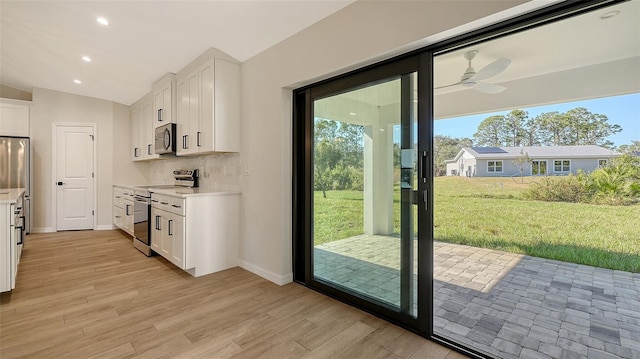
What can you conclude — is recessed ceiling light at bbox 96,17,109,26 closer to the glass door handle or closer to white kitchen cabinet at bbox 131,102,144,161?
white kitchen cabinet at bbox 131,102,144,161

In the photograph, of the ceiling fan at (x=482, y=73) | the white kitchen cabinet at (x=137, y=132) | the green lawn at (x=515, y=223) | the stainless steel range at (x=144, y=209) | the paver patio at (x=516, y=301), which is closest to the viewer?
the paver patio at (x=516, y=301)

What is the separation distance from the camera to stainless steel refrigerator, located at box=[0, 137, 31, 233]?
4.75 m

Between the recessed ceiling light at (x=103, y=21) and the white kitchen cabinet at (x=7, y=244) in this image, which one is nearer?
the white kitchen cabinet at (x=7, y=244)

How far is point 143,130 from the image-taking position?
5461 mm

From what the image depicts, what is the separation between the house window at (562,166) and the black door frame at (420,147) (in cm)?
316

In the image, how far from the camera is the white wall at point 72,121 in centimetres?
546

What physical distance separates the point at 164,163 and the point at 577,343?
6494 mm

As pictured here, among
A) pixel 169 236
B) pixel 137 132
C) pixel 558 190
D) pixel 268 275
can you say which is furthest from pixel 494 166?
pixel 137 132

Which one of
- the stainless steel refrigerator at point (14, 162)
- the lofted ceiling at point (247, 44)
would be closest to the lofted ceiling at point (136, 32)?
the lofted ceiling at point (247, 44)

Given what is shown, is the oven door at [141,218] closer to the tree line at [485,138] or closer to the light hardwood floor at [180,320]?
the light hardwood floor at [180,320]

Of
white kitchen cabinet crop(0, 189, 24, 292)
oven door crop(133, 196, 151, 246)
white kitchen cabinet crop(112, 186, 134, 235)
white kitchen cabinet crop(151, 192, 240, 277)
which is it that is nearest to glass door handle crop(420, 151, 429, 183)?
white kitchen cabinet crop(151, 192, 240, 277)

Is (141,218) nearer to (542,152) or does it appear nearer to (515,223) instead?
(542,152)

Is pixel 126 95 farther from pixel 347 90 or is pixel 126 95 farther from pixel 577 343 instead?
pixel 577 343

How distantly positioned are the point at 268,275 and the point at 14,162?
530 centimetres
